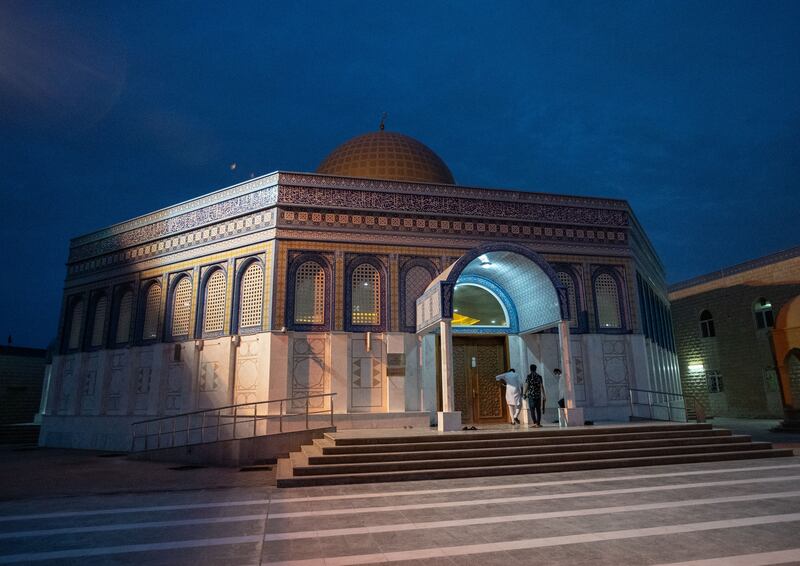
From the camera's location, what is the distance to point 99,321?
56.1 feet

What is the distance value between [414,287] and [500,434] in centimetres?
519

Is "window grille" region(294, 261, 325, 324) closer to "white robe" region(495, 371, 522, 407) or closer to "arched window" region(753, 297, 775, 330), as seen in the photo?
"white robe" region(495, 371, 522, 407)

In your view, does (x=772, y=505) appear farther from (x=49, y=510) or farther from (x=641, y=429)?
(x=49, y=510)

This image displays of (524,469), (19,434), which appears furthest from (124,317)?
(524,469)

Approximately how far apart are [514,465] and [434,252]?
6.95m

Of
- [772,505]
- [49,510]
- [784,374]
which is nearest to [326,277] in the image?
[49,510]

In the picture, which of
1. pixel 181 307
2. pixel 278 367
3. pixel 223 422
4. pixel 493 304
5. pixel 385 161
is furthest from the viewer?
pixel 385 161

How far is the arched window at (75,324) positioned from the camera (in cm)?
1742

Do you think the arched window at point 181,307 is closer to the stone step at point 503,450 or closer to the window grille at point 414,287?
the window grille at point 414,287

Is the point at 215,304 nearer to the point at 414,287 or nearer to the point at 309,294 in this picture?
the point at 309,294

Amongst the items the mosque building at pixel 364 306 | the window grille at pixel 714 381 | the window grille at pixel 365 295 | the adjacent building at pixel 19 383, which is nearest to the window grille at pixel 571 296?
the mosque building at pixel 364 306

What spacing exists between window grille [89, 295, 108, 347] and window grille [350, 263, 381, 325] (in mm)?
9427

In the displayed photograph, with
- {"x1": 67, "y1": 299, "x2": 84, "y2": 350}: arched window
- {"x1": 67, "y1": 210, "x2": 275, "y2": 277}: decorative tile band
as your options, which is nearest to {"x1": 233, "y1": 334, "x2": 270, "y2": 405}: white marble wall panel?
{"x1": 67, "y1": 210, "x2": 275, "y2": 277}: decorative tile band

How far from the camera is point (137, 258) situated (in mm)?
16469
